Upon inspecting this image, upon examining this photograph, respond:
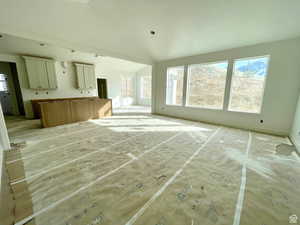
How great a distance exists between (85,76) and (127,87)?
3302mm

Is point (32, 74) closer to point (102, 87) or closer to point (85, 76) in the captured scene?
point (85, 76)

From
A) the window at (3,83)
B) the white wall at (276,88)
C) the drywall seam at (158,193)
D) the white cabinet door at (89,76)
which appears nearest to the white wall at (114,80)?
the white cabinet door at (89,76)

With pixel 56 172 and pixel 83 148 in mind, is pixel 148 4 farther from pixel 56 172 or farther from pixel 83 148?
pixel 56 172

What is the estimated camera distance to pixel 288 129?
134 inches

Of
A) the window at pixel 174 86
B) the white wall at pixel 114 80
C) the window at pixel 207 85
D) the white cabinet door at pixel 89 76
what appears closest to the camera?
A: the window at pixel 207 85

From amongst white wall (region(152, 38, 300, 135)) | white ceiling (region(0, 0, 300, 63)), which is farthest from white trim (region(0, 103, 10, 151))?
white wall (region(152, 38, 300, 135))

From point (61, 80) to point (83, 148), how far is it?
5147 millimetres

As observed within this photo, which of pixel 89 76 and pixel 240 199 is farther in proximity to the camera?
pixel 89 76

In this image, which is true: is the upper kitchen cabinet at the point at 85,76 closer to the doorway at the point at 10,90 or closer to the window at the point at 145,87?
the doorway at the point at 10,90

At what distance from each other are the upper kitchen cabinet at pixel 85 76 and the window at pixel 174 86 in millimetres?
4226

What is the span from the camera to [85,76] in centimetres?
672

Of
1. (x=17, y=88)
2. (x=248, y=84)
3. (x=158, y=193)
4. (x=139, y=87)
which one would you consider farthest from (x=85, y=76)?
(x=248, y=84)

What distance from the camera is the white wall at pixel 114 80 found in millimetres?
7689

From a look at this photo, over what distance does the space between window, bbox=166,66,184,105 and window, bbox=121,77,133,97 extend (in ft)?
13.9
